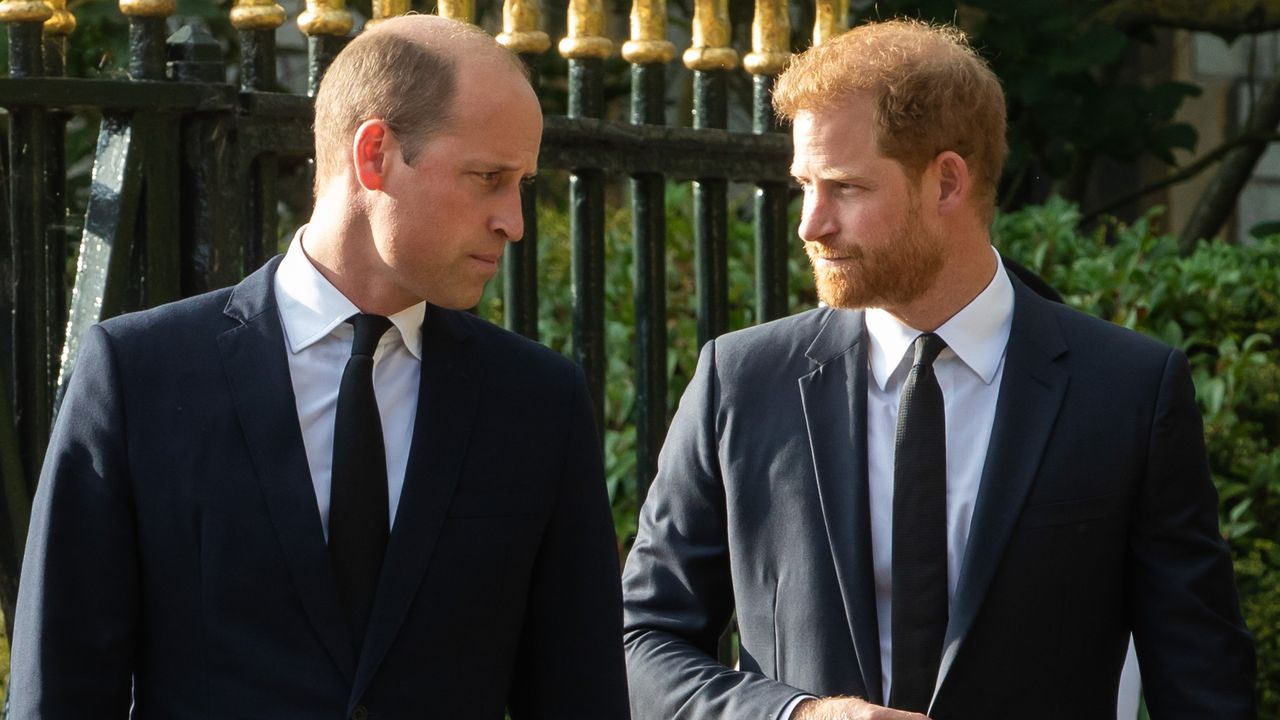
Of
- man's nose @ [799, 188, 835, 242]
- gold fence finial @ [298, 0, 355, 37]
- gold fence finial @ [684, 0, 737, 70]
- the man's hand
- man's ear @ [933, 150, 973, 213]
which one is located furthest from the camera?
gold fence finial @ [684, 0, 737, 70]

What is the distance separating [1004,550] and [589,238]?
59.1 inches

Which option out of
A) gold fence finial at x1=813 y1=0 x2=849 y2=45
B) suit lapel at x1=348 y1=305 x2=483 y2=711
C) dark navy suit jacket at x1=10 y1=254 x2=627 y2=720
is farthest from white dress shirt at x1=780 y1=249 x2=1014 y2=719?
gold fence finial at x1=813 y1=0 x2=849 y2=45

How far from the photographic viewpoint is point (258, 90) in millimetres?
3422

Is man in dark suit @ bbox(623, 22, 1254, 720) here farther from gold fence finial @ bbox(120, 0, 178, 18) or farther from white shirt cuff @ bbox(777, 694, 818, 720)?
gold fence finial @ bbox(120, 0, 178, 18)

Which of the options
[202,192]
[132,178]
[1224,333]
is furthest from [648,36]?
[1224,333]

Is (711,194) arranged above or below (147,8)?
below

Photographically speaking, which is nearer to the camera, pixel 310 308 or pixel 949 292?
pixel 310 308

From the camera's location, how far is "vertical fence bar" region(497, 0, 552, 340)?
3.77m

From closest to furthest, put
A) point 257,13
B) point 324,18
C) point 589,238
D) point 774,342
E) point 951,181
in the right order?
1. point 951,181
2. point 774,342
3. point 257,13
4. point 324,18
5. point 589,238

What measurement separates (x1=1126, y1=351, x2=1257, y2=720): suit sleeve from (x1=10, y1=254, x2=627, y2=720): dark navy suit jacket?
0.94 meters

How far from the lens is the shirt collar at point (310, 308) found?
2516mm

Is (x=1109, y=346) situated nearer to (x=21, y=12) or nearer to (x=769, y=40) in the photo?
(x=769, y=40)

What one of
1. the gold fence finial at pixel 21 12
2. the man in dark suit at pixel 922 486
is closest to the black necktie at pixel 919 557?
the man in dark suit at pixel 922 486

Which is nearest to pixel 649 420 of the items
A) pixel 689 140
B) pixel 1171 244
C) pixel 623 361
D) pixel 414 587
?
pixel 689 140
